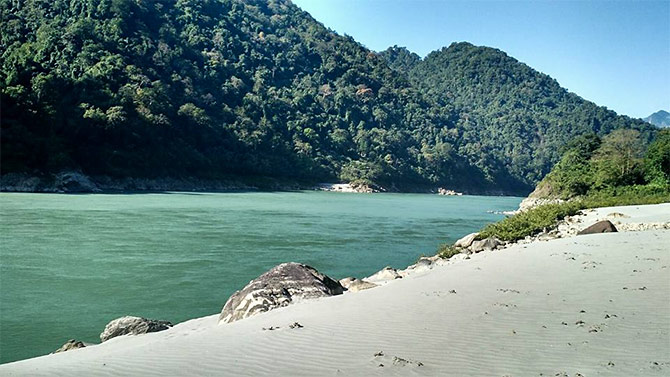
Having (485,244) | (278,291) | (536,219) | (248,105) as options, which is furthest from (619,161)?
(248,105)

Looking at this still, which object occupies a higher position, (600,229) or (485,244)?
(600,229)

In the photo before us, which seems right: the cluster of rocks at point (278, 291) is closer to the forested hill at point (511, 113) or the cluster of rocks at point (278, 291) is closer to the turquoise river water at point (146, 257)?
the turquoise river water at point (146, 257)

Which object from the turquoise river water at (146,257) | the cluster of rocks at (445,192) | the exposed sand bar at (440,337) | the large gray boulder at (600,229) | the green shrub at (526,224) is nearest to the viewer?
the exposed sand bar at (440,337)

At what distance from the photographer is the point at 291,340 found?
516 cm

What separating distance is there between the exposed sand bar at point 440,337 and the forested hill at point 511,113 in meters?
114

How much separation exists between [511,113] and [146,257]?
161m

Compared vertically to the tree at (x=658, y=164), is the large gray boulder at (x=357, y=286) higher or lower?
lower

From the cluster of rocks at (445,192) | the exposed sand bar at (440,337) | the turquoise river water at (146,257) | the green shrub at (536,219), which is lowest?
the turquoise river water at (146,257)

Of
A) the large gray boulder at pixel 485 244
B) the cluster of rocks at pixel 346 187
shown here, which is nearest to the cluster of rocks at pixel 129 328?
the large gray boulder at pixel 485 244

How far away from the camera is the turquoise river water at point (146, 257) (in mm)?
9523

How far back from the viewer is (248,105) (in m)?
98.9

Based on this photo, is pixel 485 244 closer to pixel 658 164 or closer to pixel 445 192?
pixel 658 164

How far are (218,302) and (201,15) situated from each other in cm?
12680

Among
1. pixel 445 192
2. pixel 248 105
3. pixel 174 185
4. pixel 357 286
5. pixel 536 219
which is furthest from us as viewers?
pixel 445 192
